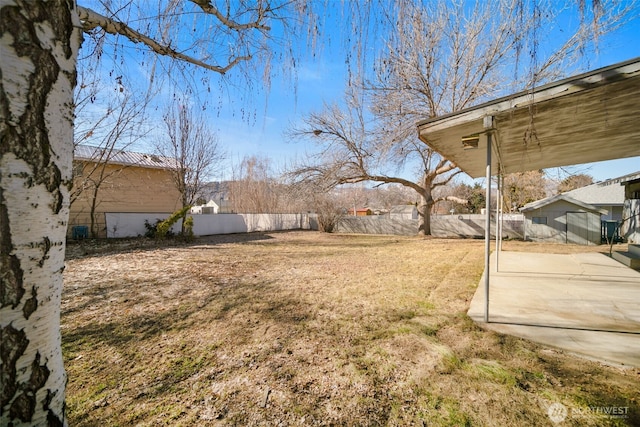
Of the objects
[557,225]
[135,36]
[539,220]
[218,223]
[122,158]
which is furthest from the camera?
[218,223]

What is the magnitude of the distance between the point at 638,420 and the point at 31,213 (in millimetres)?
3169

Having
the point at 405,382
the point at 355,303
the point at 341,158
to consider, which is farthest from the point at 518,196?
the point at 405,382

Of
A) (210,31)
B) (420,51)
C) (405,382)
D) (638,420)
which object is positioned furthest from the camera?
(420,51)

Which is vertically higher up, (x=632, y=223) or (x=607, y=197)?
(x=607, y=197)

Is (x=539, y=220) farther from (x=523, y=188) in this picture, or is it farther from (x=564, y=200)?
(x=523, y=188)

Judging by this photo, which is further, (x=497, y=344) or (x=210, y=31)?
(x=497, y=344)

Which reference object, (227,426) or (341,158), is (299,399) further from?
(341,158)

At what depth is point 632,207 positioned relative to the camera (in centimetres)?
1032

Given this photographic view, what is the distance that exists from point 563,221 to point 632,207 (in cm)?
218

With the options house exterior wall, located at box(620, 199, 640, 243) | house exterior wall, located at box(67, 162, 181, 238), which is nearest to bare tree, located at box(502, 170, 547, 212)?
house exterior wall, located at box(620, 199, 640, 243)

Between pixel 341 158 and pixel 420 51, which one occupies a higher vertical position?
pixel 420 51

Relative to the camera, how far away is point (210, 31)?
7.77 feet

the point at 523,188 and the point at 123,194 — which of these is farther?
the point at 523,188

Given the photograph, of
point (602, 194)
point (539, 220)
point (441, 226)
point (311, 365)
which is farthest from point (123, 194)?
point (602, 194)
